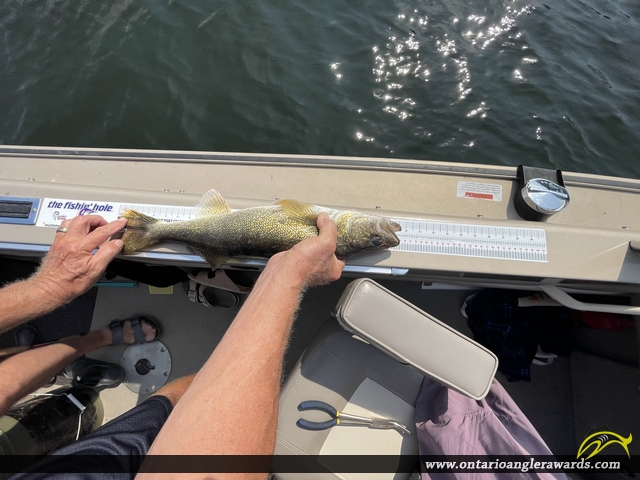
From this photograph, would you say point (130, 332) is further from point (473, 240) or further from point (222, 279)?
point (473, 240)

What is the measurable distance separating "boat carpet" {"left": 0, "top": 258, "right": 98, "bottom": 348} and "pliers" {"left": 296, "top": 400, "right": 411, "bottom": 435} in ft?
8.66

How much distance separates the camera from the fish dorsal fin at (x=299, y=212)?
2.48 m

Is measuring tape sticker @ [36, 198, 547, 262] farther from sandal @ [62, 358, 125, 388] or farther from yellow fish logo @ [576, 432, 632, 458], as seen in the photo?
yellow fish logo @ [576, 432, 632, 458]

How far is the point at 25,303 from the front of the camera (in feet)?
7.47

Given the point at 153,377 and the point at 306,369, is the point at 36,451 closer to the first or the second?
the point at 153,377

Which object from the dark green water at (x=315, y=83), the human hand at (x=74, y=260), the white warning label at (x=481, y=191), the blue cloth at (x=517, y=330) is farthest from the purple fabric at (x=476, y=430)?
the dark green water at (x=315, y=83)

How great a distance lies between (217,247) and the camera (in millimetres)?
2467

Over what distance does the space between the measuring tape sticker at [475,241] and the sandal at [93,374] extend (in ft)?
9.70

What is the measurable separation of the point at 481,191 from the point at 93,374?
391 centimetres

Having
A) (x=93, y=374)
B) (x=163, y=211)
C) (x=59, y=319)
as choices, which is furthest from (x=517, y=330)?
(x=59, y=319)

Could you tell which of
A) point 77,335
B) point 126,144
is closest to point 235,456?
point 77,335

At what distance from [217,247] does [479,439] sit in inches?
81.8

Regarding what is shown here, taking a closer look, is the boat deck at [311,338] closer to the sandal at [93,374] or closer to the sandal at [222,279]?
the sandal at [93,374]

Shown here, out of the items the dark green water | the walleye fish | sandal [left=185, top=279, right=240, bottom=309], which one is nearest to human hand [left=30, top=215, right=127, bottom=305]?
the walleye fish
